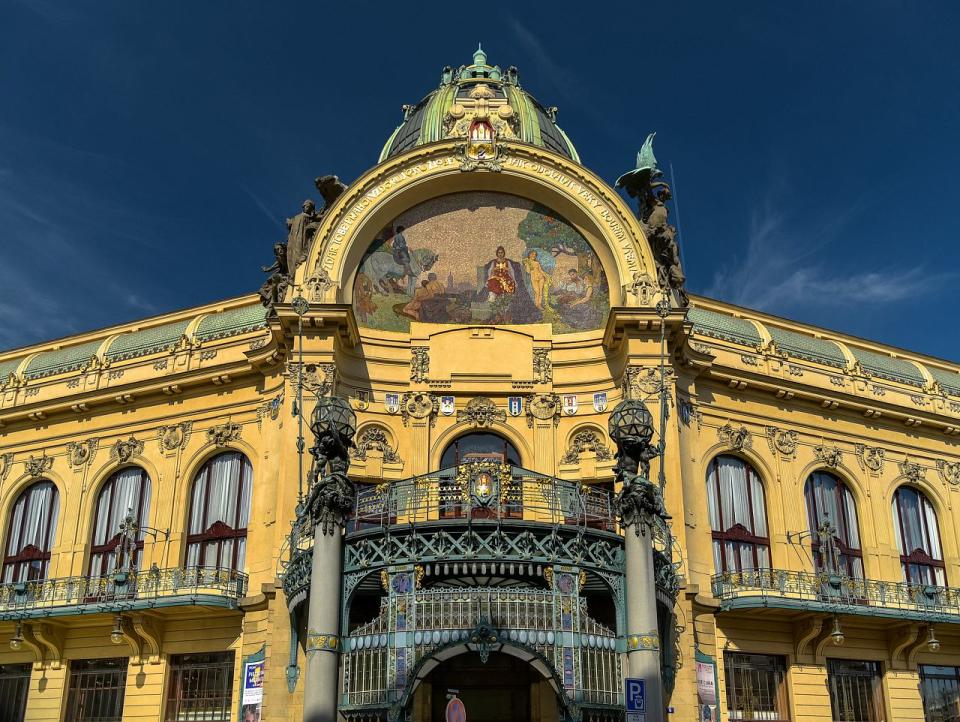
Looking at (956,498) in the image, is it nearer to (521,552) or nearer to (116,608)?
(521,552)

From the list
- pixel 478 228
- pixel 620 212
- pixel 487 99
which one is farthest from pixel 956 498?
pixel 487 99

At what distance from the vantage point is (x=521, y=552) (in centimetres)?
1822

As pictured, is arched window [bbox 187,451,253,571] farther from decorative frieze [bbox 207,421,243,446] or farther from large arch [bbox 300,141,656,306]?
large arch [bbox 300,141,656,306]

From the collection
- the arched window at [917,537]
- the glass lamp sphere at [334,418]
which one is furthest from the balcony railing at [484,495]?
the arched window at [917,537]

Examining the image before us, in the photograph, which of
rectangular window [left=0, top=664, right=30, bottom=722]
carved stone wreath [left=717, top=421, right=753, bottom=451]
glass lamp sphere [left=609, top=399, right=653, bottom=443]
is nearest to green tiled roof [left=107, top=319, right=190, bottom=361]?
rectangular window [left=0, top=664, right=30, bottom=722]

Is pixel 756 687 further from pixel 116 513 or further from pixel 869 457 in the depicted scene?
pixel 116 513

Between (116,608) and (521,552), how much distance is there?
1200 cm

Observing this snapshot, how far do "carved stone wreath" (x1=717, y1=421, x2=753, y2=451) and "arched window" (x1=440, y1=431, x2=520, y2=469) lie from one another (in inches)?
227

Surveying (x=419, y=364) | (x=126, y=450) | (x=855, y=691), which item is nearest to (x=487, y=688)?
(x=419, y=364)

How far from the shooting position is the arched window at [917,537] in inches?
1182

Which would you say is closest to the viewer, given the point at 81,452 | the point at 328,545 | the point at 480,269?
the point at 328,545

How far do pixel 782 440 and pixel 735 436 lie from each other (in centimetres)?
171

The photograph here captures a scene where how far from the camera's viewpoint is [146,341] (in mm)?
31484

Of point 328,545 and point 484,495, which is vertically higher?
point 484,495
